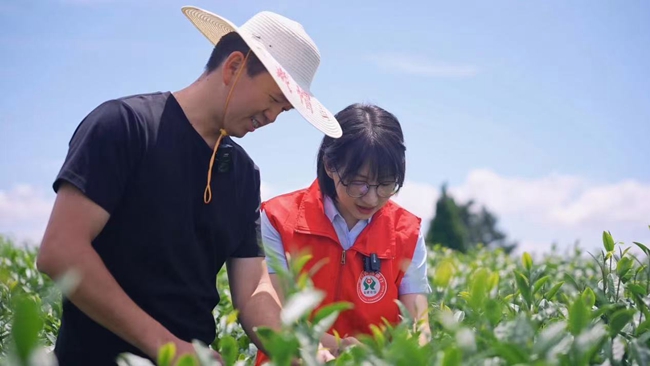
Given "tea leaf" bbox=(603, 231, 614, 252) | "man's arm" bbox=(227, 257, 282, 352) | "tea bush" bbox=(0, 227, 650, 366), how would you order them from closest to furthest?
"tea bush" bbox=(0, 227, 650, 366) < "tea leaf" bbox=(603, 231, 614, 252) < "man's arm" bbox=(227, 257, 282, 352)

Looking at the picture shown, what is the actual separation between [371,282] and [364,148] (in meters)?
0.55

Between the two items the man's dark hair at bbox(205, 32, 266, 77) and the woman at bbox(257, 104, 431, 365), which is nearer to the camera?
the man's dark hair at bbox(205, 32, 266, 77)

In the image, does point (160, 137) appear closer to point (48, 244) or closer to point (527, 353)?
point (48, 244)

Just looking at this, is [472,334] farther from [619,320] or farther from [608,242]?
[608,242]

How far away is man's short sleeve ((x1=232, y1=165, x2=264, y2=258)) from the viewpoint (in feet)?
8.89

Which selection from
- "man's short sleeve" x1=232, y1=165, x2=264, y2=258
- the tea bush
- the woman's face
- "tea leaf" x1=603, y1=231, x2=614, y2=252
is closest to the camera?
the tea bush

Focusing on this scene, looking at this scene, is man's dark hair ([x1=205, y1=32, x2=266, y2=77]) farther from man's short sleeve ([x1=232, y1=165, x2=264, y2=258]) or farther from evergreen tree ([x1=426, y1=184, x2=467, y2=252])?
evergreen tree ([x1=426, y1=184, x2=467, y2=252])

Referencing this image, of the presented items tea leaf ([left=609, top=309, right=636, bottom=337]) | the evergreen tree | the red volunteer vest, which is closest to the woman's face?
the red volunteer vest

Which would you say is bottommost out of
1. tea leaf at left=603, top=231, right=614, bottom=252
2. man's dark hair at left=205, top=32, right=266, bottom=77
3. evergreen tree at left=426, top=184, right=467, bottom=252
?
evergreen tree at left=426, top=184, right=467, bottom=252

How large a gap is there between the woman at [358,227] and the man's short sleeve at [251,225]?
31cm

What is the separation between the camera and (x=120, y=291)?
2.17m

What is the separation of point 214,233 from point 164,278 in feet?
0.74

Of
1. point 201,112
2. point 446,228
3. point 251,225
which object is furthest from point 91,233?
point 446,228

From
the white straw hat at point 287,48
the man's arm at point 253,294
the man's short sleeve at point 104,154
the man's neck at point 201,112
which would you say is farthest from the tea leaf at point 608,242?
the man's short sleeve at point 104,154
